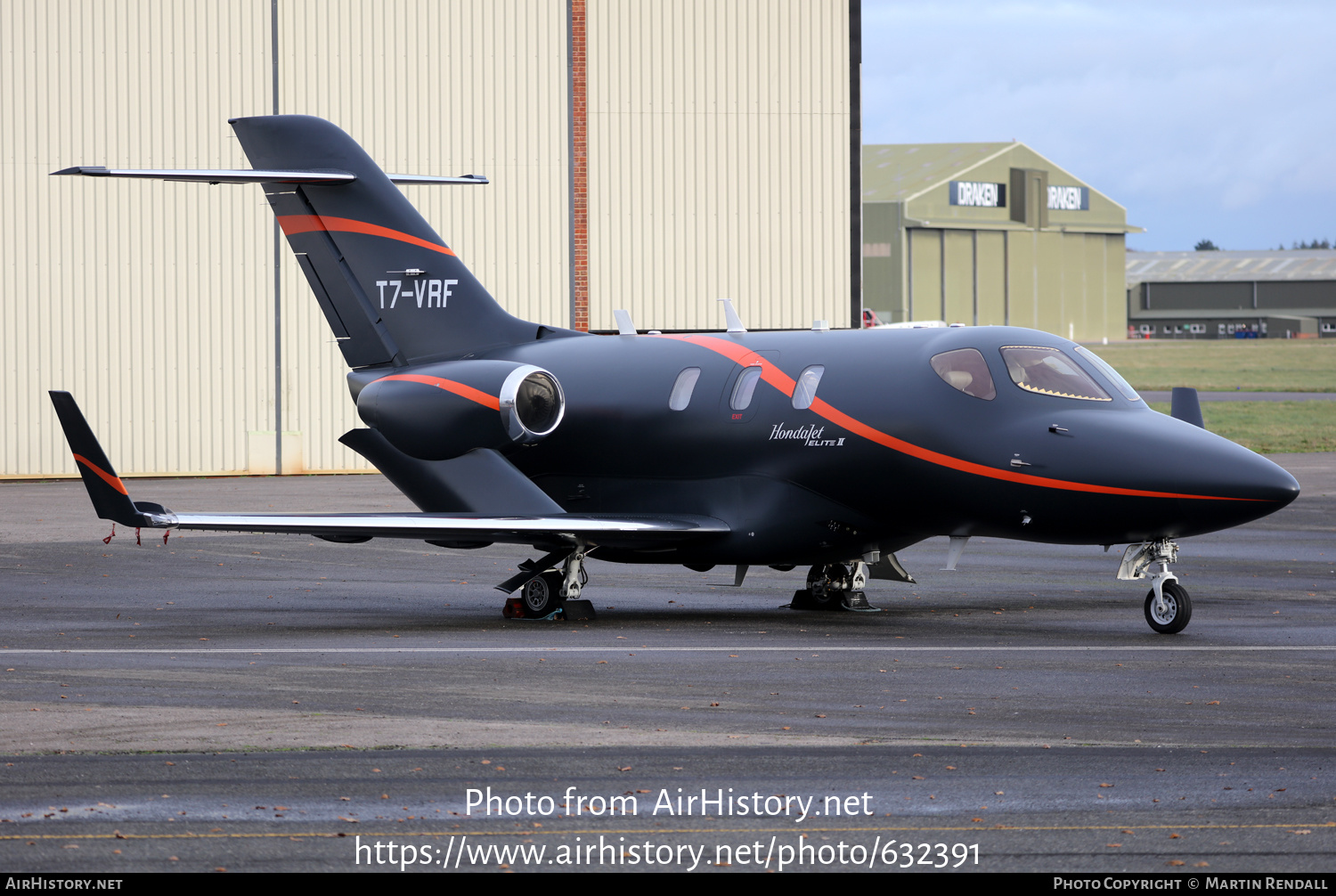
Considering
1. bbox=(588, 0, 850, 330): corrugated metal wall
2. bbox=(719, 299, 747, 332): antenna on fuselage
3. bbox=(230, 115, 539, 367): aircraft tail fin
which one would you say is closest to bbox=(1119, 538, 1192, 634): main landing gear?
bbox=(719, 299, 747, 332): antenna on fuselage

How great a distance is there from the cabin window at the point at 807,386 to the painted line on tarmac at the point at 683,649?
282 cm

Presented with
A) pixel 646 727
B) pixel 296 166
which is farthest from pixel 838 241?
pixel 646 727

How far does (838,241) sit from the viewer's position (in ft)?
126

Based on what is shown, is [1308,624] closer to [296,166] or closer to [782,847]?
[782,847]

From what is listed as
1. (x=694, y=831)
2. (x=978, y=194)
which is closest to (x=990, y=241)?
(x=978, y=194)

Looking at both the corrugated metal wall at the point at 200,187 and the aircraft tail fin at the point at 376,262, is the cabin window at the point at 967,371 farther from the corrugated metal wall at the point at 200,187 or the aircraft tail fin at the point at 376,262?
the corrugated metal wall at the point at 200,187

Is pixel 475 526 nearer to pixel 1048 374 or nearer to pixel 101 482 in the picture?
pixel 101 482

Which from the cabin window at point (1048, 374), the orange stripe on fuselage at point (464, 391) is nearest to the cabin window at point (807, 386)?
the cabin window at point (1048, 374)

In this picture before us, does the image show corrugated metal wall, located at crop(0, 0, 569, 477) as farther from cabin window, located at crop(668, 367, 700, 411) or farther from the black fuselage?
cabin window, located at crop(668, 367, 700, 411)

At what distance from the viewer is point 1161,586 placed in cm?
1470

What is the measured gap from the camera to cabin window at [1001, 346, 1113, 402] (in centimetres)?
1510

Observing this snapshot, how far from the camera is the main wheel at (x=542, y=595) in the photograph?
16562 mm

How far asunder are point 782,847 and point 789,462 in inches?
348

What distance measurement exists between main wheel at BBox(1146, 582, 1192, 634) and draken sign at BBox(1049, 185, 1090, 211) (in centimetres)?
10943
